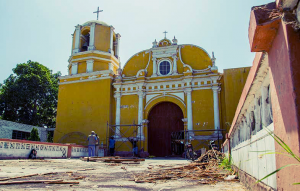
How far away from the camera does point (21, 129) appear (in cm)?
2066

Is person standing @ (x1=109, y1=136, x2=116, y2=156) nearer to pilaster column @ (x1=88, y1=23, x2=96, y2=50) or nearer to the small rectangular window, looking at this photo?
pilaster column @ (x1=88, y1=23, x2=96, y2=50)

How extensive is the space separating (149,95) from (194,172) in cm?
1148

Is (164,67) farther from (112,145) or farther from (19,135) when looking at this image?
(19,135)

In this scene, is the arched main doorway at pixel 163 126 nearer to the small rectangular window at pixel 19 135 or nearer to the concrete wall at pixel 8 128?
the concrete wall at pixel 8 128

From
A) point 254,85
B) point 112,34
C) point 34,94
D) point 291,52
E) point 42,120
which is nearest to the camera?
point 291,52

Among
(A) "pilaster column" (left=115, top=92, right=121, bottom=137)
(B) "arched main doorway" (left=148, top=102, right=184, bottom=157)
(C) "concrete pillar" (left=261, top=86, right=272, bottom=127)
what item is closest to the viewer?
(C) "concrete pillar" (left=261, top=86, right=272, bottom=127)

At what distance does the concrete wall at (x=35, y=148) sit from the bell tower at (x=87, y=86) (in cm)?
286

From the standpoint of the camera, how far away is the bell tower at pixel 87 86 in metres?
16.7

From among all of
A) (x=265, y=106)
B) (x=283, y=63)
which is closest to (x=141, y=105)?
(x=265, y=106)

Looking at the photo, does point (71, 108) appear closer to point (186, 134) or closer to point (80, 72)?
point (80, 72)

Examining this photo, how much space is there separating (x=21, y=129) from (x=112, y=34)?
1004 centimetres

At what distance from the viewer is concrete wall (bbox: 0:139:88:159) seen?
9.25 meters

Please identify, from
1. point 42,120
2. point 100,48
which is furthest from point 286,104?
point 42,120

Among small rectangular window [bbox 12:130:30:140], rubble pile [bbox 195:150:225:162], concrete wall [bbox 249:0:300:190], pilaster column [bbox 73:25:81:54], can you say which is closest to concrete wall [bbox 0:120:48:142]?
small rectangular window [bbox 12:130:30:140]
